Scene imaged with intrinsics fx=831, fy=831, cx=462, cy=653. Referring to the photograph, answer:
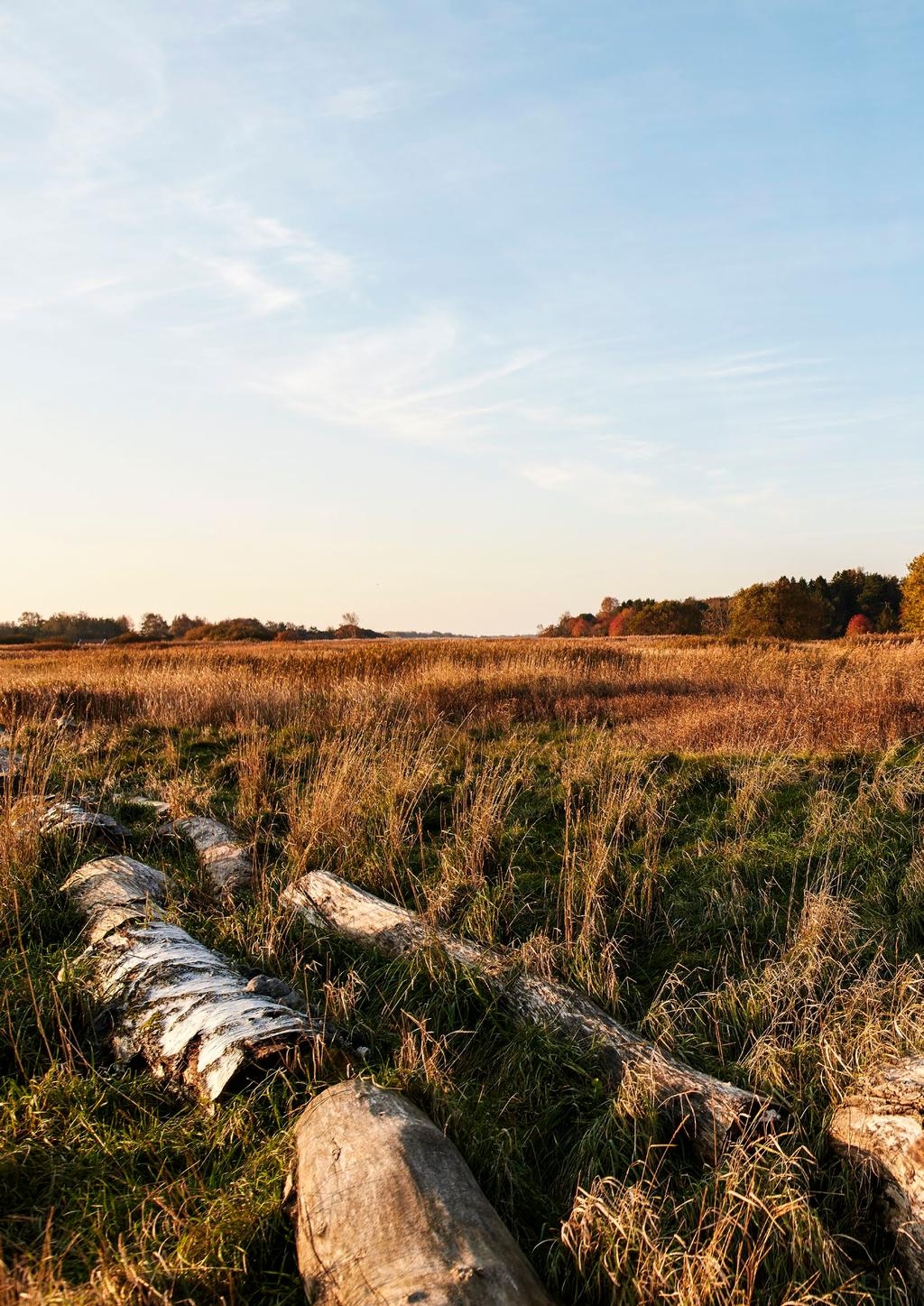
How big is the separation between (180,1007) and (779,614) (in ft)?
132

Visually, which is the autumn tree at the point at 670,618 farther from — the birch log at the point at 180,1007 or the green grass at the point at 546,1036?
the birch log at the point at 180,1007

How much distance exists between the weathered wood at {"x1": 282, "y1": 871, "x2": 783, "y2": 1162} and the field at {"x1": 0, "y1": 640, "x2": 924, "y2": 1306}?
4.5 inches

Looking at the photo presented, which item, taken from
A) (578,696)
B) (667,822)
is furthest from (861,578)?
(667,822)

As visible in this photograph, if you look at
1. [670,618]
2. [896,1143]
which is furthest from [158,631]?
[896,1143]

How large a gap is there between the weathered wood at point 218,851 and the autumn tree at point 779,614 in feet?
118

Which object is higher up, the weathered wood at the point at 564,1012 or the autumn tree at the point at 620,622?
the autumn tree at the point at 620,622

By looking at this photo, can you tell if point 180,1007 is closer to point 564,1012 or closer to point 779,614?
point 564,1012

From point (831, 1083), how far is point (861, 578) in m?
80.3

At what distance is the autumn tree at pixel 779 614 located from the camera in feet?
131

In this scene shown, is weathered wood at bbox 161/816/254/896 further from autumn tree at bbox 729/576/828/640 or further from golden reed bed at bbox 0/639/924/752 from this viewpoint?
autumn tree at bbox 729/576/828/640

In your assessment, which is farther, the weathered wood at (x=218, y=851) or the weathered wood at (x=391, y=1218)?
the weathered wood at (x=218, y=851)

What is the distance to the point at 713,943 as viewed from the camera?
→ 552 centimetres

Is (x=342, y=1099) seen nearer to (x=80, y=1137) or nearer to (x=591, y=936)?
(x=80, y=1137)

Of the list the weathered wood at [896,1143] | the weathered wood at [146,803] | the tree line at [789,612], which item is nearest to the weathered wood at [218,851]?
the weathered wood at [146,803]
